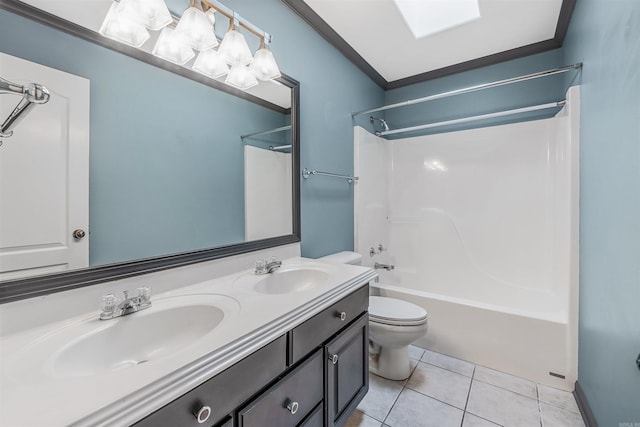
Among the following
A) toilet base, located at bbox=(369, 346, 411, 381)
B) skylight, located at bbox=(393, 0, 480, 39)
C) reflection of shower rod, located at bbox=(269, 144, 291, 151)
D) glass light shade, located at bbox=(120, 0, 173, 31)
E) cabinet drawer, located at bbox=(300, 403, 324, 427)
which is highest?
skylight, located at bbox=(393, 0, 480, 39)

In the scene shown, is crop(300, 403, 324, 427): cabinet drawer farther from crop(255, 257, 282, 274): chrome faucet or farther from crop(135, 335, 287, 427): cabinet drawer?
crop(255, 257, 282, 274): chrome faucet

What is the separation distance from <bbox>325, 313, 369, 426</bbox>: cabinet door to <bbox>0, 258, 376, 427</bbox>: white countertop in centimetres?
29

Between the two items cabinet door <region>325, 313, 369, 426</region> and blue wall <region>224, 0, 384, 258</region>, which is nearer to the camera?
cabinet door <region>325, 313, 369, 426</region>

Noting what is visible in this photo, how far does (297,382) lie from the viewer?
0.93 metres

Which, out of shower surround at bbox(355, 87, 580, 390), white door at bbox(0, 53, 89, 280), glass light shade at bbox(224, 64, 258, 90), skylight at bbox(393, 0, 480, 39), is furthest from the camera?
skylight at bbox(393, 0, 480, 39)

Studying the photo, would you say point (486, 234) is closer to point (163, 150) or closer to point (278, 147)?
point (278, 147)

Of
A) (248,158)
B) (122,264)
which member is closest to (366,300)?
(248,158)

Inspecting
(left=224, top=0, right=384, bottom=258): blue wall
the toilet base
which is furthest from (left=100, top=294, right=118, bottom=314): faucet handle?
the toilet base

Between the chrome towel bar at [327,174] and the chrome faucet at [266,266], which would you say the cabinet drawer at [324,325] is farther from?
the chrome towel bar at [327,174]

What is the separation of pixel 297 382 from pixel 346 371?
371 millimetres

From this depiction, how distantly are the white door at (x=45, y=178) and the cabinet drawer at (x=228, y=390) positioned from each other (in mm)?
587

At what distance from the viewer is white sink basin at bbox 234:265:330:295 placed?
125 centimetres

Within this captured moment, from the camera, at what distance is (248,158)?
1417 millimetres

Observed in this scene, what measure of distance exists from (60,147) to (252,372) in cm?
88
